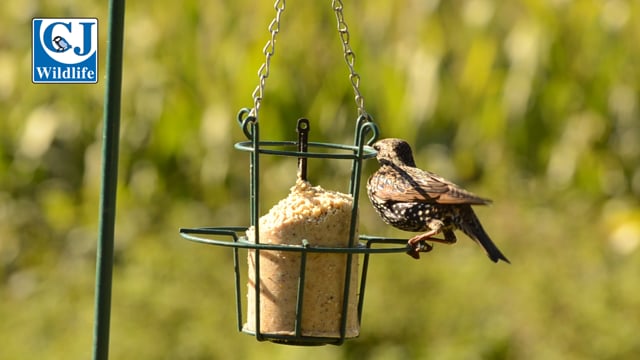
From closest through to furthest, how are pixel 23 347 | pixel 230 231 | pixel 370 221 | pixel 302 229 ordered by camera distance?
1. pixel 302 229
2. pixel 230 231
3. pixel 23 347
4. pixel 370 221

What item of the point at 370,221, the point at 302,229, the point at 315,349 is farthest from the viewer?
the point at 370,221

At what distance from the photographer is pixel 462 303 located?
777cm

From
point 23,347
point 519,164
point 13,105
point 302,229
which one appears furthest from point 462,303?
point 13,105

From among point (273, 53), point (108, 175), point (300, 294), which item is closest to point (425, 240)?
point (300, 294)

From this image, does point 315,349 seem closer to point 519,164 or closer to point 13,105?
point 519,164

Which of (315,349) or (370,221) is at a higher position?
(370,221)

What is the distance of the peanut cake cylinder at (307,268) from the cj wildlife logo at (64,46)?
5.69 ft

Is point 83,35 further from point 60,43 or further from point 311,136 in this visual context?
point 311,136

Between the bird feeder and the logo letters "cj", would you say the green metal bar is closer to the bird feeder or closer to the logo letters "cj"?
the bird feeder

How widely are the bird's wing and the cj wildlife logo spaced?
173cm

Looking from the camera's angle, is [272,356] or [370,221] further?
[370,221]

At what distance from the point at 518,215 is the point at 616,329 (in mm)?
1146

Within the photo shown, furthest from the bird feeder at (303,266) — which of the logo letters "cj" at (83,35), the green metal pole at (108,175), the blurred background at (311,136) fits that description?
the blurred background at (311,136)

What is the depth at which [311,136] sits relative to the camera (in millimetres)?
9156
